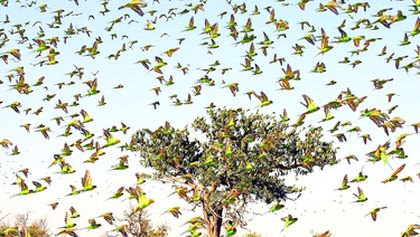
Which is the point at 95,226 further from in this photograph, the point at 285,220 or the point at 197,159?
the point at 197,159

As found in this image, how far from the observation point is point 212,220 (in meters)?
49.4

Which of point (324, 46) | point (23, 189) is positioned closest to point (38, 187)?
point (23, 189)

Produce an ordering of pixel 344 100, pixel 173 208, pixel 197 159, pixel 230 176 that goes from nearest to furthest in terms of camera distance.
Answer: pixel 173 208 < pixel 344 100 < pixel 230 176 < pixel 197 159

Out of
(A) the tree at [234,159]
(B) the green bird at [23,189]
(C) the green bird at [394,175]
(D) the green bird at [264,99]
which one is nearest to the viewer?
(C) the green bird at [394,175]

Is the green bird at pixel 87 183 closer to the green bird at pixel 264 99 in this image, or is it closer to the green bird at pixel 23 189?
the green bird at pixel 23 189

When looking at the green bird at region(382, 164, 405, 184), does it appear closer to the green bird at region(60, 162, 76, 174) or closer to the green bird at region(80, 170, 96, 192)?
the green bird at region(80, 170, 96, 192)

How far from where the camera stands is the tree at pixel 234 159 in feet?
158

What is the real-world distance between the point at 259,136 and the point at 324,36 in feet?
110

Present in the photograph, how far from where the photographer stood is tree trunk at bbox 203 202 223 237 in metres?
48.7

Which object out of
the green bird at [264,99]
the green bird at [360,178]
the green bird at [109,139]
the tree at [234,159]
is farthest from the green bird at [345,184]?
the tree at [234,159]

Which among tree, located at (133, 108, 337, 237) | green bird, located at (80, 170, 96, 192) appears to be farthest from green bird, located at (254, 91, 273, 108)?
tree, located at (133, 108, 337, 237)

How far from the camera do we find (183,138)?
52250mm

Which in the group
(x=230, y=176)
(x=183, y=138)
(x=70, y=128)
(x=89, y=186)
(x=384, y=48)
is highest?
(x=70, y=128)

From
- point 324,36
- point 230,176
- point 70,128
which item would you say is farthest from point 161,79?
point 230,176
